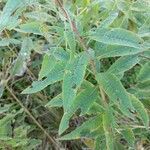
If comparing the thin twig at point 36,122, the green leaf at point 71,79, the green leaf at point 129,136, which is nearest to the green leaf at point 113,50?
the green leaf at point 71,79

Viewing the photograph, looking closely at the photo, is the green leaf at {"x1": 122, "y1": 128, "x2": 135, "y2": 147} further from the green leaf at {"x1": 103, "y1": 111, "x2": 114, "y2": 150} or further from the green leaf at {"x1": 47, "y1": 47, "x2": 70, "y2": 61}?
the green leaf at {"x1": 47, "y1": 47, "x2": 70, "y2": 61}

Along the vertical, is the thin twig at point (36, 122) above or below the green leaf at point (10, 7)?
below

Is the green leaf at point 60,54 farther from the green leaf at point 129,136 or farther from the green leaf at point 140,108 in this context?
the green leaf at point 129,136

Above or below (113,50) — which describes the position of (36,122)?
below

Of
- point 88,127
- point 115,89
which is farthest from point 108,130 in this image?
point 115,89

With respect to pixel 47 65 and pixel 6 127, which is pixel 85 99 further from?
pixel 6 127

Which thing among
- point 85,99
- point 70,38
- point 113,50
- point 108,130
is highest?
point 70,38

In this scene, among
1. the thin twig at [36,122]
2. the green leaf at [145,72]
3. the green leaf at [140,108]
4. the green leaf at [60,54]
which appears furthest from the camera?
the thin twig at [36,122]
